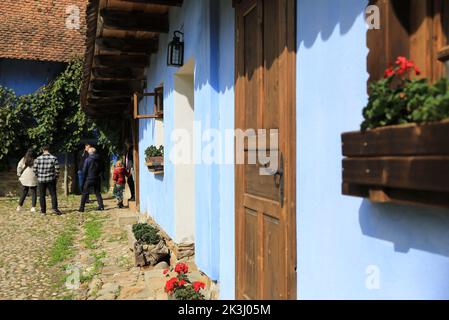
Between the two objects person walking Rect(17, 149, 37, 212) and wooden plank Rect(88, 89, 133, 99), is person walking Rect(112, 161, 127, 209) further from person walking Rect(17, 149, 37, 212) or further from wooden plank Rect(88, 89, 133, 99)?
person walking Rect(17, 149, 37, 212)

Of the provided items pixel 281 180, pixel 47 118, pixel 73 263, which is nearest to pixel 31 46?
pixel 47 118

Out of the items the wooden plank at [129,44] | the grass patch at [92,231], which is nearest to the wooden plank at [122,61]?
the wooden plank at [129,44]

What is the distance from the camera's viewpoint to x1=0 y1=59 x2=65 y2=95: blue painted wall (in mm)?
15512

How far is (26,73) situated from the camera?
1572 centimetres

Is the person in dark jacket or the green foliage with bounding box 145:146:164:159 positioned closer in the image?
the green foliage with bounding box 145:146:164:159

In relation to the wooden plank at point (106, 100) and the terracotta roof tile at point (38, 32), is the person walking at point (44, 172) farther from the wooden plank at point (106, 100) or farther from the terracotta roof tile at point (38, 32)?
the terracotta roof tile at point (38, 32)

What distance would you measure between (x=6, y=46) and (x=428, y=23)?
16395 mm

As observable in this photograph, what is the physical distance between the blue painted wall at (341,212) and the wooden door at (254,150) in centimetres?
9

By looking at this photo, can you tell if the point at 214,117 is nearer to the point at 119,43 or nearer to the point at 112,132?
the point at 119,43

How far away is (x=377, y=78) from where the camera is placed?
5.26ft

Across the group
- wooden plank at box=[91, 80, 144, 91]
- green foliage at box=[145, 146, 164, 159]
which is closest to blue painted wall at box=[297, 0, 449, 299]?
green foliage at box=[145, 146, 164, 159]

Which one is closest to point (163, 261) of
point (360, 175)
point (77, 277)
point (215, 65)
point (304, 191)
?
point (77, 277)

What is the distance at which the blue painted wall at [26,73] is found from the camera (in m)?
15.5

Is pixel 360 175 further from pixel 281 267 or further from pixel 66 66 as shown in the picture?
pixel 66 66
